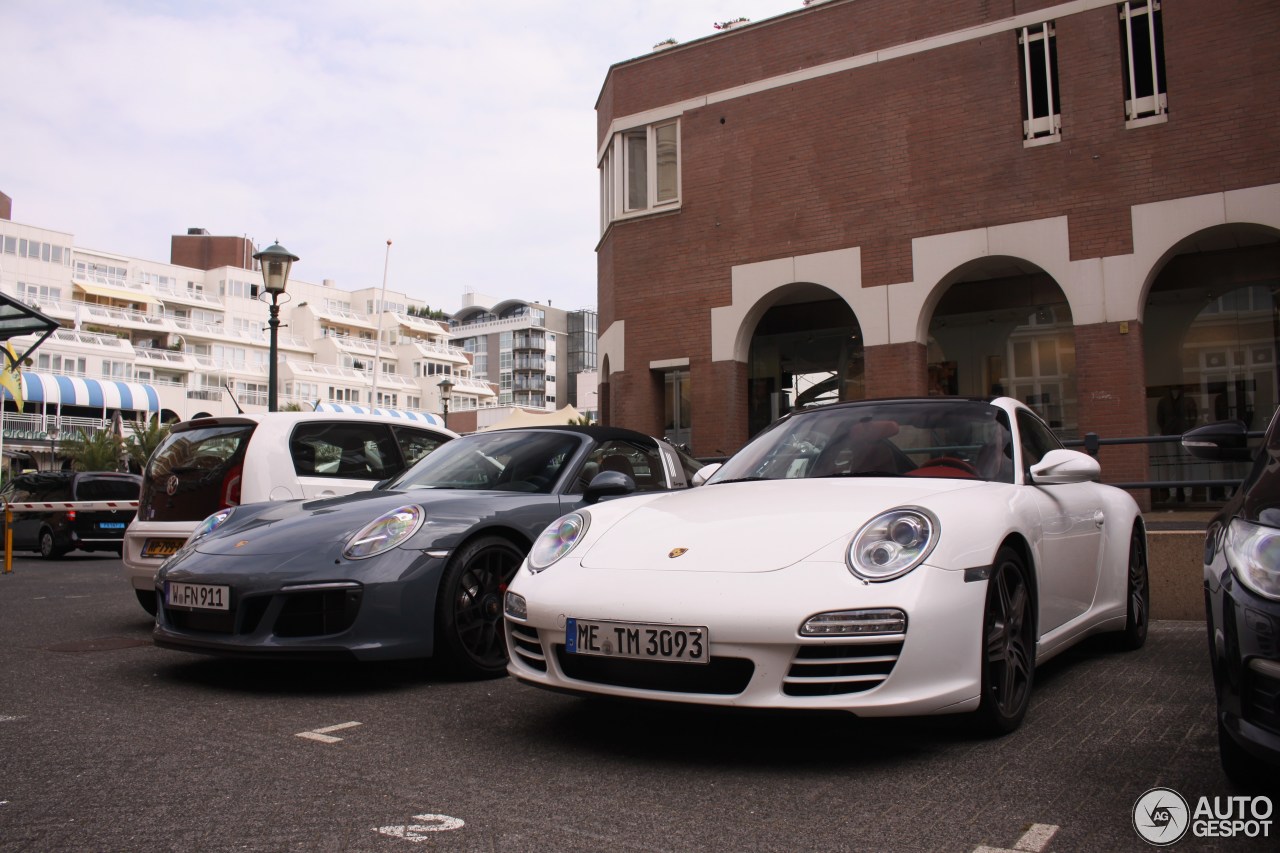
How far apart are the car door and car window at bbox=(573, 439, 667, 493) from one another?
2.09 meters

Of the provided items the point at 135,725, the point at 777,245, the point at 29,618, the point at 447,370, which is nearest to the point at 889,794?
the point at 135,725

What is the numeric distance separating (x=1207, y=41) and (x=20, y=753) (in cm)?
1498

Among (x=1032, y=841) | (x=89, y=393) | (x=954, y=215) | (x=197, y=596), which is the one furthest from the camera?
(x=89, y=393)

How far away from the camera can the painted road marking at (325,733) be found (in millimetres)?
3717

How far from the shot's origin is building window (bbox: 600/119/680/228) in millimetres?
18125

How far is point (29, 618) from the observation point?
312 inches

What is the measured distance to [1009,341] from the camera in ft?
57.0

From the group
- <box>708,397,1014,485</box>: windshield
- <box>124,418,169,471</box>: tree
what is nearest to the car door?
<box>708,397,1014,485</box>: windshield

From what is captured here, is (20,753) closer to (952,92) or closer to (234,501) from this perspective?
(234,501)

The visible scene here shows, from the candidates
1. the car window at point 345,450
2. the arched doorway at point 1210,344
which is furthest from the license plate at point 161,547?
the arched doorway at point 1210,344

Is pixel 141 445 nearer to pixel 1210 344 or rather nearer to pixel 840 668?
pixel 1210 344

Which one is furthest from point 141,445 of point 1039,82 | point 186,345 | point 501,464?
point 501,464

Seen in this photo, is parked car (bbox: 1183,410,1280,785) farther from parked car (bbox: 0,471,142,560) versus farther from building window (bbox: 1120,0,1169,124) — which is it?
parked car (bbox: 0,471,142,560)

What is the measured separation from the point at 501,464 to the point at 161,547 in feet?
8.69
